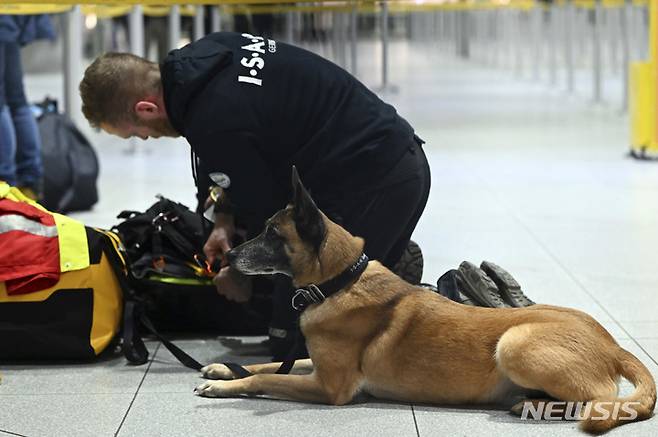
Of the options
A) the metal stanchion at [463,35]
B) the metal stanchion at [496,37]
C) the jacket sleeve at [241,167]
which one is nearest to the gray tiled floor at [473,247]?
the jacket sleeve at [241,167]

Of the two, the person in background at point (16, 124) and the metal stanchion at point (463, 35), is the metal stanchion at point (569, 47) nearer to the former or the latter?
the metal stanchion at point (463, 35)

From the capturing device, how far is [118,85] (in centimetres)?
355

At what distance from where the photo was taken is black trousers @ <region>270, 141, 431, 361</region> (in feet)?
11.9

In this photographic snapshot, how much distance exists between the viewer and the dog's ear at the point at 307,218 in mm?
3074

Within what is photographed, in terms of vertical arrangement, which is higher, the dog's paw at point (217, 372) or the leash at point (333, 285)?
the leash at point (333, 285)

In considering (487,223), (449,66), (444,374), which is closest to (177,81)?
(444,374)

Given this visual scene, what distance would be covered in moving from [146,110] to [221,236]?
50cm

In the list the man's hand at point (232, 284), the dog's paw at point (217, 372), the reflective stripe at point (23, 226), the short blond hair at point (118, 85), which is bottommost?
the dog's paw at point (217, 372)

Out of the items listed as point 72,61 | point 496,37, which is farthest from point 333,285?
point 496,37

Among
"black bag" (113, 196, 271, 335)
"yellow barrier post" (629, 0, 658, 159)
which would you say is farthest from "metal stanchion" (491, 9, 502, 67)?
"black bag" (113, 196, 271, 335)

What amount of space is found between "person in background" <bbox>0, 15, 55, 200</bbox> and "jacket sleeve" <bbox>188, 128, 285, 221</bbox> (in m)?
2.82

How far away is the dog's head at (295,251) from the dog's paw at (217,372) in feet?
1.46

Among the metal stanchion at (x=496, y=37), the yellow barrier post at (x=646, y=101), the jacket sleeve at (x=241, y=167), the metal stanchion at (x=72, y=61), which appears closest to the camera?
the jacket sleeve at (x=241, y=167)

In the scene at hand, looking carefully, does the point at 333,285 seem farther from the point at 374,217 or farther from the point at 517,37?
the point at 517,37
